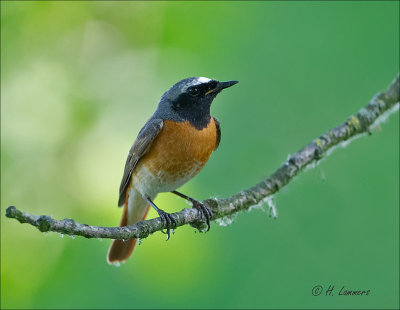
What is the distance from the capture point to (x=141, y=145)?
13.9ft

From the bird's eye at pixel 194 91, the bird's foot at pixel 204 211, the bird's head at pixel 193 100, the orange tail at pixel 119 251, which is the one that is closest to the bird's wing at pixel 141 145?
the bird's head at pixel 193 100

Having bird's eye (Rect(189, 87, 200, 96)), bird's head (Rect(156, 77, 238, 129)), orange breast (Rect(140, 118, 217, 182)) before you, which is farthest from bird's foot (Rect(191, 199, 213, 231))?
bird's eye (Rect(189, 87, 200, 96))

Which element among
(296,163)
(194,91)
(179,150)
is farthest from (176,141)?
(296,163)

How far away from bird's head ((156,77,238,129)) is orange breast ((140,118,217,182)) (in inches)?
3.2

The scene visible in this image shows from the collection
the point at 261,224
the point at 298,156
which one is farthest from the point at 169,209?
the point at 298,156

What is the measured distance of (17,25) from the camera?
A: 4863mm

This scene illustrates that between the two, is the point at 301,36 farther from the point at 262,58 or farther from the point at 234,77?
the point at 234,77

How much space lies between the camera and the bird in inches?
161

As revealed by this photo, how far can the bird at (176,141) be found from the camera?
410 centimetres

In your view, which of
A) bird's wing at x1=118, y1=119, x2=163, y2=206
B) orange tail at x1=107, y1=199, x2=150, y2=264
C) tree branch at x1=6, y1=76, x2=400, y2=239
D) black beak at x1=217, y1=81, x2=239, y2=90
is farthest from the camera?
orange tail at x1=107, y1=199, x2=150, y2=264

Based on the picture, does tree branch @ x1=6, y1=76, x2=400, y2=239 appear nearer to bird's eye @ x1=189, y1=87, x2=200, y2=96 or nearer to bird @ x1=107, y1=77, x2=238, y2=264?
bird @ x1=107, y1=77, x2=238, y2=264

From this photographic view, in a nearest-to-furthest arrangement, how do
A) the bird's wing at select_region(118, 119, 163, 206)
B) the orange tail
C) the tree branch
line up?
the tree branch < the bird's wing at select_region(118, 119, 163, 206) < the orange tail

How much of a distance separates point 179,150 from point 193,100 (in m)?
A: 0.46

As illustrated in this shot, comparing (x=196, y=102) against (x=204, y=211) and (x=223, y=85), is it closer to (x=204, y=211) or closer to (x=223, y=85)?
(x=223, y=85)
